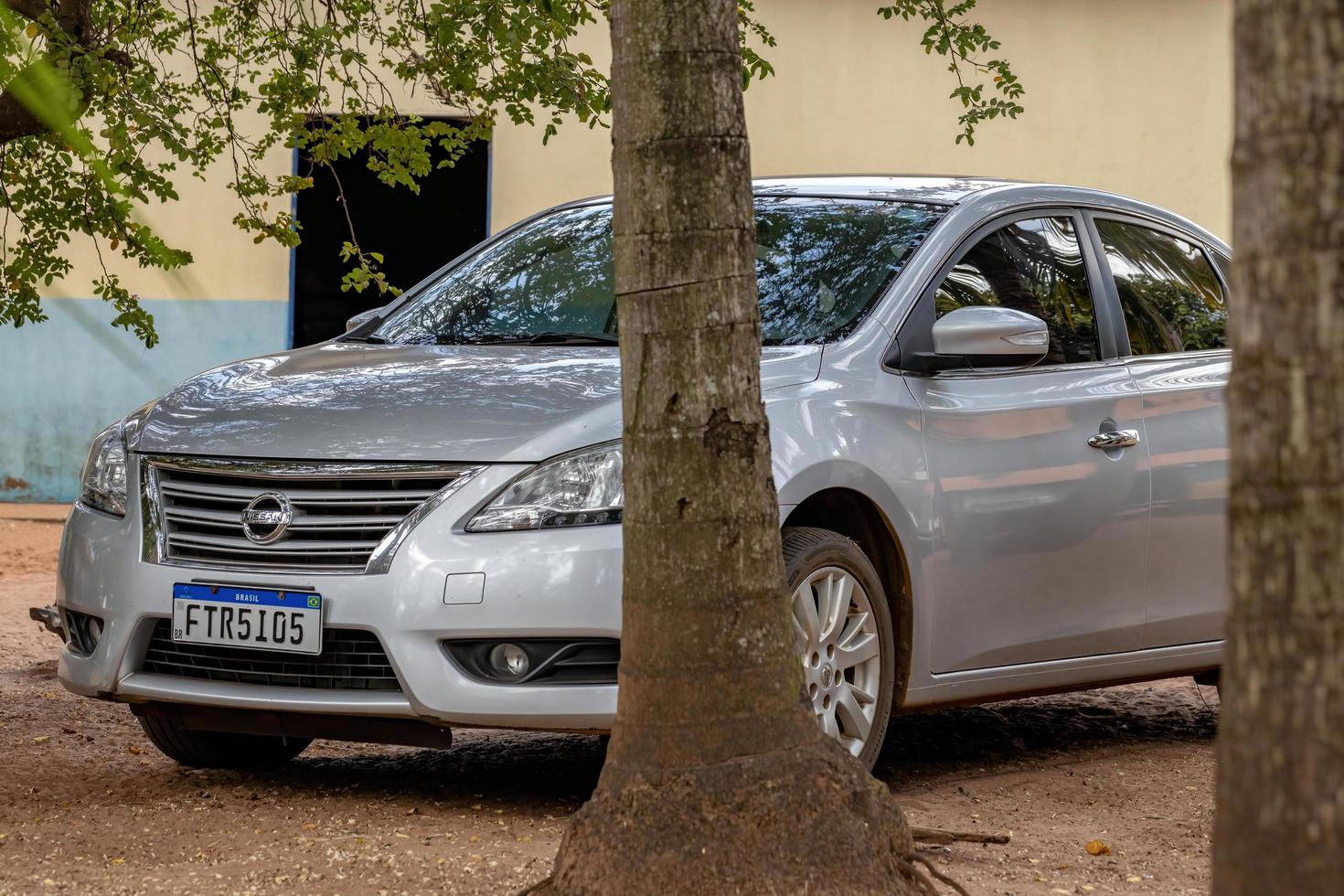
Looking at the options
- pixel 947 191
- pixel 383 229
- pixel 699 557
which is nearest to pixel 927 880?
pixel 699 557

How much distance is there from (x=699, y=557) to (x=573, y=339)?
1870 millimetres

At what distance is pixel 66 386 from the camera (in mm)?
13773

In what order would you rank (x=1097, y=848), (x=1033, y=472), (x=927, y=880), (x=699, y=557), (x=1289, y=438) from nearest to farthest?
1. (x=1289, y=438)
2. (x=699, y=557)
3. (x=927, y=880)
4. (x=1097, y=848)
5. (x=1033, y=472)

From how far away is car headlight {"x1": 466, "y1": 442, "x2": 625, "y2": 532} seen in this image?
4.08m

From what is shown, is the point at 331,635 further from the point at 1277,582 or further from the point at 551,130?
the point at 1277,582

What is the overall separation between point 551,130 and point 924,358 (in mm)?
1588

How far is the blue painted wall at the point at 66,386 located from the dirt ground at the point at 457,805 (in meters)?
7.24

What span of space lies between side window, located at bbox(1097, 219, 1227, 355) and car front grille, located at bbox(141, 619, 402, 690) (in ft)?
8.46

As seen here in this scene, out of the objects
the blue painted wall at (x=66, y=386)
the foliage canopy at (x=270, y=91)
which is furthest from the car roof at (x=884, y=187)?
the blue painted wall at (x=66, y=386)

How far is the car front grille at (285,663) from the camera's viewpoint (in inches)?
164

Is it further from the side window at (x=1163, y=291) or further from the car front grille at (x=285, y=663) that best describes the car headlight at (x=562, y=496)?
the side window at (x=1163, y=291)

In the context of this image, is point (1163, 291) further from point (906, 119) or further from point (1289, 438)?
point (906, 119)

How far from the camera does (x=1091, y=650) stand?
520 cm

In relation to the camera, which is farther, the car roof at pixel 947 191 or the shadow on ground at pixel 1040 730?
the shadow on ground at pixel 1040 730
